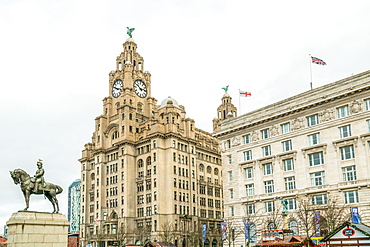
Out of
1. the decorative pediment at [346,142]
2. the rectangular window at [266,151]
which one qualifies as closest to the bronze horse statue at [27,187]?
the decorative pediment at [346,142]

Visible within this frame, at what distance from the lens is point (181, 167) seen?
4104 inches

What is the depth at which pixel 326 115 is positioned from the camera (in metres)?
61.8

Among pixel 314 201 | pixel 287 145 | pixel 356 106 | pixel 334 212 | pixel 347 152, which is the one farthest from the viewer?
pixel 287 145

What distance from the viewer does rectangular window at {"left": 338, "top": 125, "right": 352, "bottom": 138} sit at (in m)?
59.0

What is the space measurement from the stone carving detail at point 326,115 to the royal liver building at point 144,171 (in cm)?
4336

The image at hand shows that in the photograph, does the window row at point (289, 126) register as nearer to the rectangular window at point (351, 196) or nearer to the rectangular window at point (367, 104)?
the rectangular window at point (367, 104)

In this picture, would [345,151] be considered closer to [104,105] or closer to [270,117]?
[270,117]

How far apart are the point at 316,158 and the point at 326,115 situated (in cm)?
655

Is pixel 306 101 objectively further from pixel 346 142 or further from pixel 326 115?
pixel 346 142

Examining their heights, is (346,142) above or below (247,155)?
below

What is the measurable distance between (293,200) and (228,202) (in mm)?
13419

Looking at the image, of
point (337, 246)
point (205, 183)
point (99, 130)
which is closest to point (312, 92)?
point (337, 246)

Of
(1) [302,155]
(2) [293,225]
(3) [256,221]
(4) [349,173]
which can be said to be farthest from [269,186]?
(4) [349,173]

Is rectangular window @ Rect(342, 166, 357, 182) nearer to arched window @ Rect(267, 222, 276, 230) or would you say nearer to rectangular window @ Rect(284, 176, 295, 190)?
rectangular window @ Rect(284, 176, 295, 190)
